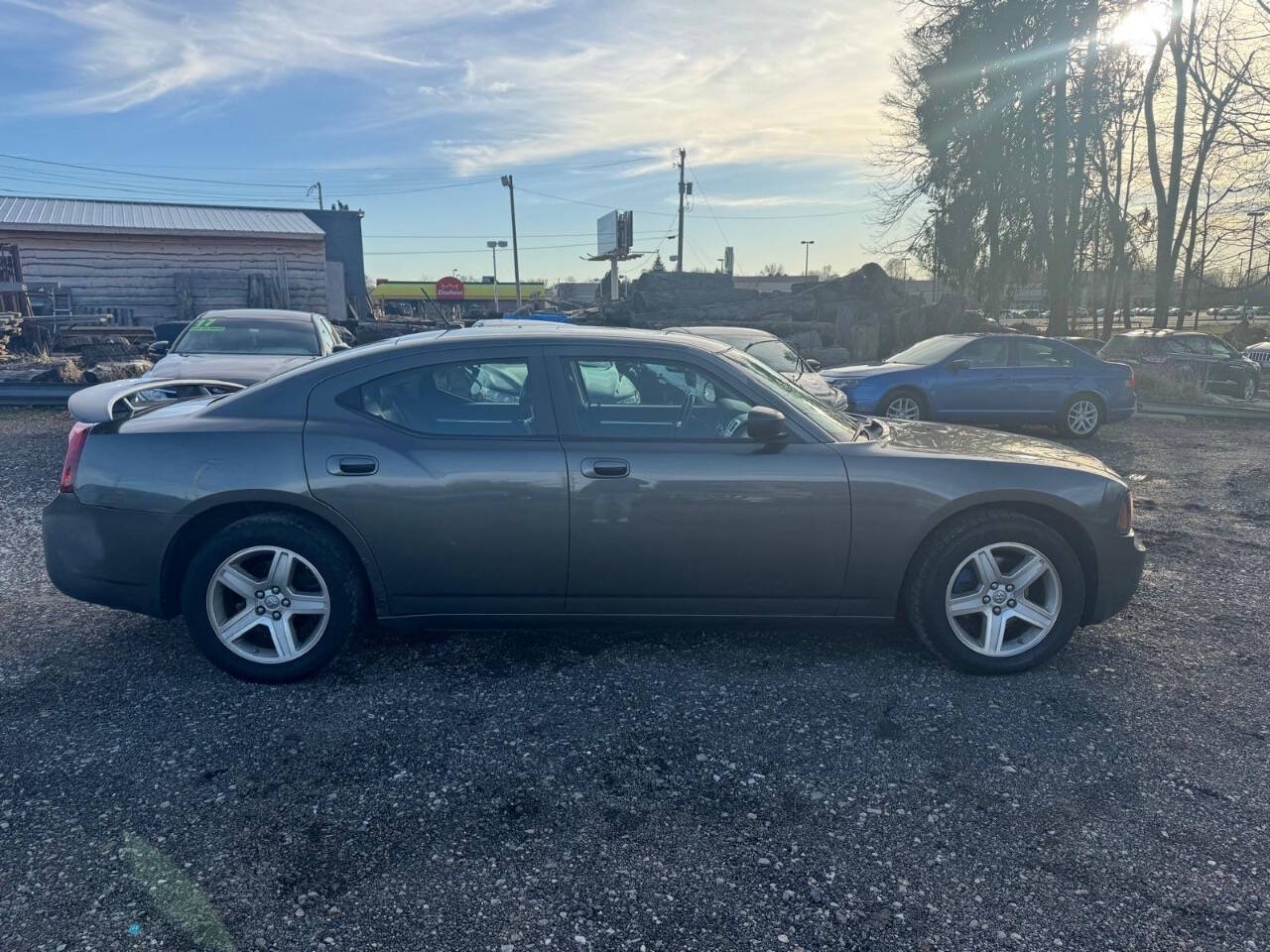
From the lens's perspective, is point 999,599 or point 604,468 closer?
point 604,468

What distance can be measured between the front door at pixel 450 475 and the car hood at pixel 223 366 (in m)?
4.84

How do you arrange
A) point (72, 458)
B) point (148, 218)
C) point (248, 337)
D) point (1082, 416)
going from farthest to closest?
point (148, 218) → point (1082, 416) → point (248, 337) → point (72, 458)

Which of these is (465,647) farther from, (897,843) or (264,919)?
(897,843)

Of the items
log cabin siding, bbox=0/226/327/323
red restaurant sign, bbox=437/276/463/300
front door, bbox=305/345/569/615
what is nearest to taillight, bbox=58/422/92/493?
front door, bbox=305/345/569/615

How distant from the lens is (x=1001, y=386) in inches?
434

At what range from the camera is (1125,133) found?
25.6 metres

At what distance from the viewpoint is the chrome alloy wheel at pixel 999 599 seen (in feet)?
12.4

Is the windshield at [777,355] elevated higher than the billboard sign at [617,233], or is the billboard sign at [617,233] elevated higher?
the billboard sign at [617,233]

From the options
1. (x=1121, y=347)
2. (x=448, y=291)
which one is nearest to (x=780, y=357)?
(x=1121, y=347)

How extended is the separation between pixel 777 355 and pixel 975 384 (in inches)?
124

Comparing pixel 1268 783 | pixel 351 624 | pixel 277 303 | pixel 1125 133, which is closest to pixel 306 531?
pixel 351 624

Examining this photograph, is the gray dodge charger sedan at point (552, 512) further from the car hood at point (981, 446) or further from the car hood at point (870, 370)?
the car hood at point (870, 370)

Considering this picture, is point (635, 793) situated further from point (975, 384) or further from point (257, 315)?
point (975, 384)

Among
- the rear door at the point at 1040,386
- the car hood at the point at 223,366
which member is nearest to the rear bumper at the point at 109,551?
the car hood at the point at 223,366
